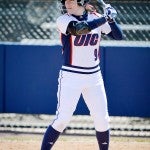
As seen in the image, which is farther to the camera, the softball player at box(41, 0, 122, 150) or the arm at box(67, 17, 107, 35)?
the softball player at box(41, 0, 122, 150)

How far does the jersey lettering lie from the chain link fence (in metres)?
3.18

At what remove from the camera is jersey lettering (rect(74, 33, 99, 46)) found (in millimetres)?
5211

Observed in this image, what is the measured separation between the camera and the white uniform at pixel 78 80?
17.0ft

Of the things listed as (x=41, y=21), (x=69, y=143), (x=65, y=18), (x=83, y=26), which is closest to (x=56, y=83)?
(x=69, y=143)

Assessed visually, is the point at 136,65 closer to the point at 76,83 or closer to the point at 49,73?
the point at 49,73

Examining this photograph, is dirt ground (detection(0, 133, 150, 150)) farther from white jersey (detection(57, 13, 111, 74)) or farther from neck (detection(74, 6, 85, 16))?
neck (detection(74, 6, 85, 16))

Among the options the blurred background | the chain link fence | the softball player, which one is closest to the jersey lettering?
the softball player

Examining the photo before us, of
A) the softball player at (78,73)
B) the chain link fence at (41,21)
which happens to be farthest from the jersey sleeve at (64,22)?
the chain link fence at (41,21)

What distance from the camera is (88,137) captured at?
284 inches

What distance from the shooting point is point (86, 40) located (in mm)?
5227

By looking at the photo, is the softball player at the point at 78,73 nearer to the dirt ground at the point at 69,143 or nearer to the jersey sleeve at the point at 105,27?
the jersey sleeve at the point at 105,27

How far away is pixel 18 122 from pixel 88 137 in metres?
1.31

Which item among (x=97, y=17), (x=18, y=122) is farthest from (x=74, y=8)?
(x=18, y=122)

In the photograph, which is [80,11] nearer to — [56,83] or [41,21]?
[56,83]
